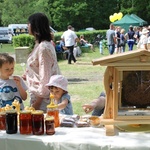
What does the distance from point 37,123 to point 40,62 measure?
86 cm

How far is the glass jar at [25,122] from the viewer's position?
2.36 m

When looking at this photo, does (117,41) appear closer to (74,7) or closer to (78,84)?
(78,84)

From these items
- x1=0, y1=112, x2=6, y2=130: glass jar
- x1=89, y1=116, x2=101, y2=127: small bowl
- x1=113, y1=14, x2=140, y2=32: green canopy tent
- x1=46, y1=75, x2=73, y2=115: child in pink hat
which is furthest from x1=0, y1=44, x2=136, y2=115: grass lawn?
x1=113, y1=14, x2=140, y2=32: green canopy tent

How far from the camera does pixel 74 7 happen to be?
41.0 m

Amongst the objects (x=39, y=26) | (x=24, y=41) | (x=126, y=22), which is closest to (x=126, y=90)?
(x=39, y=26)

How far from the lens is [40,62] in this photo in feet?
10.2

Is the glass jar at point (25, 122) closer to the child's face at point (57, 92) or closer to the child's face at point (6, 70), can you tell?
the child's face at point (57, 92)

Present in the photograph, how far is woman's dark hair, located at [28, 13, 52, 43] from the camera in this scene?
3121mm

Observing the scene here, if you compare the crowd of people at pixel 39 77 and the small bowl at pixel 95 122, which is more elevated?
the crowd of people at pixel 39 77

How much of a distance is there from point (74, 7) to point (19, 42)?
87.8 feet

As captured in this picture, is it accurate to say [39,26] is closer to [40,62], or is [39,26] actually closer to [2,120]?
[40,62]

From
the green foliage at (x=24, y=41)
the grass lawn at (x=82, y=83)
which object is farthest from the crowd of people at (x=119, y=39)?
the green foliage at (x=24, y=41)

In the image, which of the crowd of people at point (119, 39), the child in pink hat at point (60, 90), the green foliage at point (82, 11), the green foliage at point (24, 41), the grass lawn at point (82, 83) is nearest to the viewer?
the child in pink hat at point (60, 90)

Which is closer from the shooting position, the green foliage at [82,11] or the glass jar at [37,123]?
the glass jar at [37,123]
